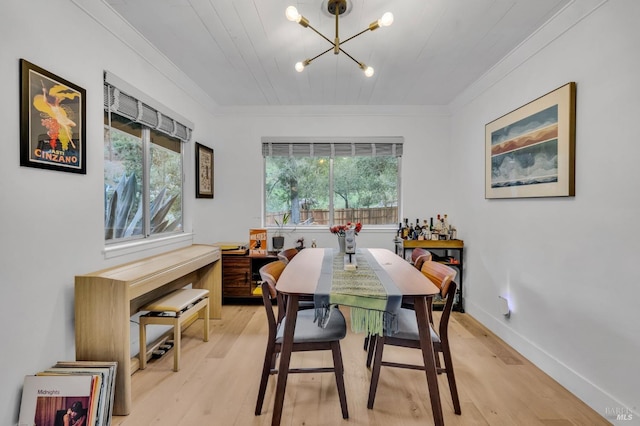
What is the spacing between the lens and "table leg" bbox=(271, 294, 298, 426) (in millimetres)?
1633

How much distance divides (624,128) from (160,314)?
3.22 meters

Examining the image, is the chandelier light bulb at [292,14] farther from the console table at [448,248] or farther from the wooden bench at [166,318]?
the console table at [448,248]

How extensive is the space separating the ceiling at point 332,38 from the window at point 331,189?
3.13 ft

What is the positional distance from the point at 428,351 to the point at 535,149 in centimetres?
180

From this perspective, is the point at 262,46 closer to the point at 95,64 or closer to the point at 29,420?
the point at 95,64

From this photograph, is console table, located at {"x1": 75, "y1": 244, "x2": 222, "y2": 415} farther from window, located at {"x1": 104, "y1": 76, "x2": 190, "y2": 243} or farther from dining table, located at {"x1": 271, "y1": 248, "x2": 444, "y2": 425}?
dining table, located at {"x1": 271, "y1": 248, "x2": 444, "y2": 425}

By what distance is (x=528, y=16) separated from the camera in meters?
2.09

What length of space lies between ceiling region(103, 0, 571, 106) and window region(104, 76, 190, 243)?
577 millimetres

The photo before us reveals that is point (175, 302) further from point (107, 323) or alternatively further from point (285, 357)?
point (285, 357)

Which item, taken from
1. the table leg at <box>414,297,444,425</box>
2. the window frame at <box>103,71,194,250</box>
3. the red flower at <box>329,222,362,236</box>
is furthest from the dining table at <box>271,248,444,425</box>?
the window frame at <box>103,71,194,250</box>

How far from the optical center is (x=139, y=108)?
8.09ft

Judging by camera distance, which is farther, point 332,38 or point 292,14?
point 332,38

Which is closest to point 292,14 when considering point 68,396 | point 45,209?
point 45,209

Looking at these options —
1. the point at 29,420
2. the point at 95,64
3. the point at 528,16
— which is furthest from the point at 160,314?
the point at 528,16
